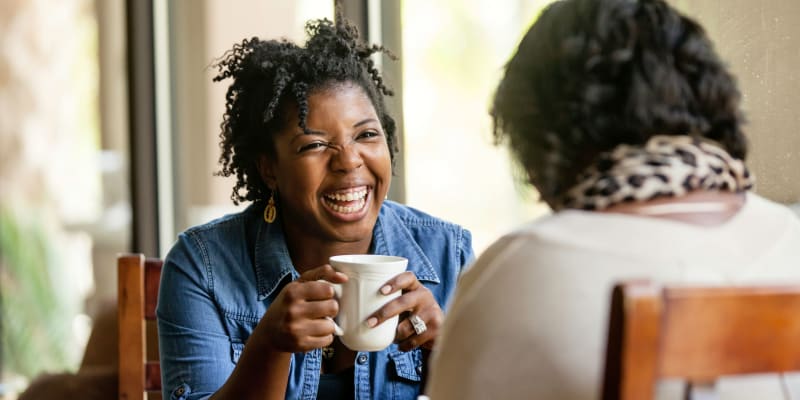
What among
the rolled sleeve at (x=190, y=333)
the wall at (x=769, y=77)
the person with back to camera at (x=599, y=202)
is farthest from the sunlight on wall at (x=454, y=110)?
the person with back to camera at (x=599, y=202)

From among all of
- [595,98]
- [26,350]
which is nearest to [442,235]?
[595,98]

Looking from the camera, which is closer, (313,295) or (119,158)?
(313,295)

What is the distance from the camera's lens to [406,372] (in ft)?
4.82

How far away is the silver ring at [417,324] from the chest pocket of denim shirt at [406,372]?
241 mm

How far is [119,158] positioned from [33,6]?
2.44 ft

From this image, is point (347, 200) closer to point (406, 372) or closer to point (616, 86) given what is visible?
point (406, 372)

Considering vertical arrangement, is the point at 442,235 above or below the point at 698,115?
below

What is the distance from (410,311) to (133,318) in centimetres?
56

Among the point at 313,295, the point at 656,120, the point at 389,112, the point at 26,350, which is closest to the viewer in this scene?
the point at 656,120

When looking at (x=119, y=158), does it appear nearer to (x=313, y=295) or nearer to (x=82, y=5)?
(x=82, y=5)

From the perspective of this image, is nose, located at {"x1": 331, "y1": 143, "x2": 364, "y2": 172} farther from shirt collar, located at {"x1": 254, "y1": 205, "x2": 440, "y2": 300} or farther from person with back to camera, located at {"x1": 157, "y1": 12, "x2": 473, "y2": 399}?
shirt collar, located at {"x1": 254, "y1": 205, "x2": 440, "y2": 300}

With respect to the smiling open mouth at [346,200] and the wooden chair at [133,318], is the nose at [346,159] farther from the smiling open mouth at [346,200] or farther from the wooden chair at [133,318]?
the wooden chair at [133,318]

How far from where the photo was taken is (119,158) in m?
3.64

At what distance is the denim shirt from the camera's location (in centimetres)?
141
